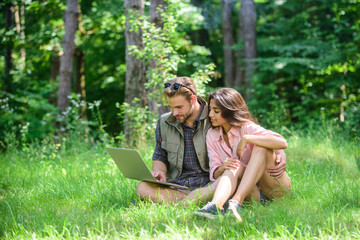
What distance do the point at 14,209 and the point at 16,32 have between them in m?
7.08

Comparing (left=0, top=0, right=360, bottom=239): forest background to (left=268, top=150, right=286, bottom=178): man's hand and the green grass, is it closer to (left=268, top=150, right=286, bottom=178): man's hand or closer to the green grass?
the green grass

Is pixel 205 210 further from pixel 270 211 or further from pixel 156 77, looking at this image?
pixel 156 77

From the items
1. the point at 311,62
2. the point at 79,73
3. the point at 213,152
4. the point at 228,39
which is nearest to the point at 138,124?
the point at 213,152

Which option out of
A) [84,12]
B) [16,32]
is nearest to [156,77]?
[16,32]

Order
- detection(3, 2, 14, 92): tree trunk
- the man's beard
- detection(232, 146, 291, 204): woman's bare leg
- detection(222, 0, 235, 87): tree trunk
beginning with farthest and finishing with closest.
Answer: detection(222, 0, 235, 87): tree trunk
detection(3, 2, 14, 92): tree trunk
the man's beard
detection(232, 146, 291, 204): woman's bare leg

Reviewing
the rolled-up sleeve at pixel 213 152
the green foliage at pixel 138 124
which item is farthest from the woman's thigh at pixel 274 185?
the green foliage at pixel 138 124

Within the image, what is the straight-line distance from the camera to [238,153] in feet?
11.0

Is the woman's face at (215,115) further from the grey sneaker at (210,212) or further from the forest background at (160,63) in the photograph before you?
the forest background at (160,63)

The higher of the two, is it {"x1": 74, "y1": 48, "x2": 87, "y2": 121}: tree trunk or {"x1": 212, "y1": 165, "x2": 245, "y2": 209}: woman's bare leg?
{"x1": 74, "y1": 48, "x2": 87, "y2": 121}: tree trunk

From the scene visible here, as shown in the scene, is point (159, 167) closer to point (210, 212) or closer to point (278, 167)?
point (210, 212)

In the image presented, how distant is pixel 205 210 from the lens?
3.01 m

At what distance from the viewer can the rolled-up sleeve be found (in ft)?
11.5

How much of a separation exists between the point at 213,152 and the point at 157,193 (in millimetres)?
606

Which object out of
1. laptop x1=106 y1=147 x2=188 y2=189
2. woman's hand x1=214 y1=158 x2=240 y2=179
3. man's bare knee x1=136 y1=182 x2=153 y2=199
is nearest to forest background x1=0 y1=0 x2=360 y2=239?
man's bare knee x1=136 y1=182 x2=153 y2=199
